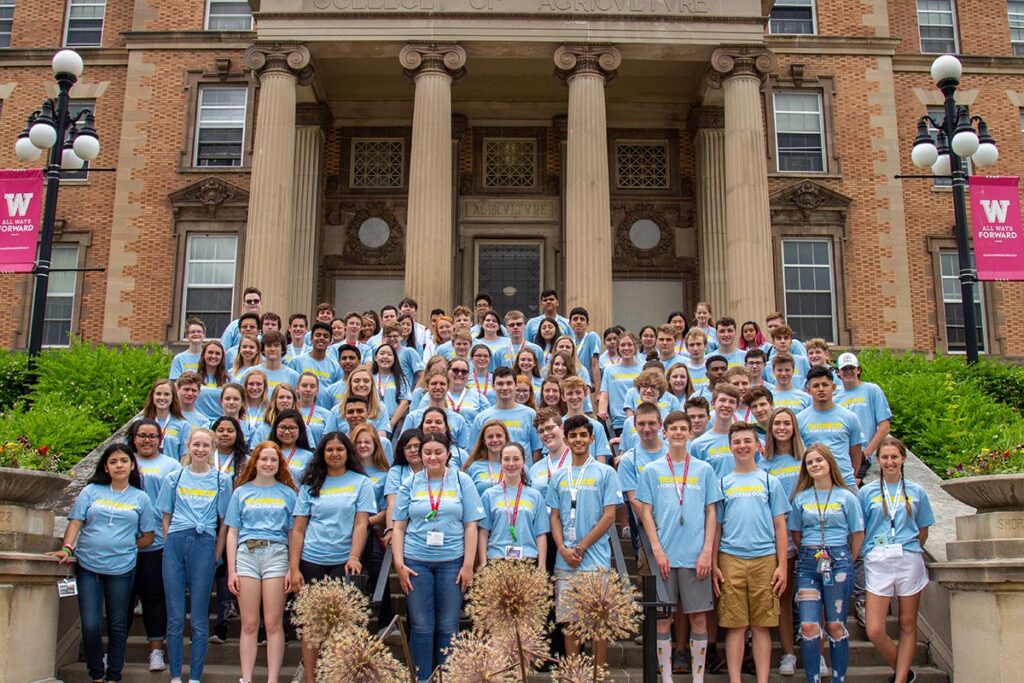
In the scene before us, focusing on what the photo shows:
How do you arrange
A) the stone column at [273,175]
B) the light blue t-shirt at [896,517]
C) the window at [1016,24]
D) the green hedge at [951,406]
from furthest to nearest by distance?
the window at [1016,24], the stone column at [273,175], the green hedge at [951,406], the light blue t-shirt at [896,517]

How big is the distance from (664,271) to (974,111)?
27.8 ft

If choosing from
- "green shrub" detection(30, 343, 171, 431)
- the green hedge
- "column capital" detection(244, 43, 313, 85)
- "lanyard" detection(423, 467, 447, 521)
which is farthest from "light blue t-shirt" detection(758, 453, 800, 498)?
"column capital" detection(244, 43, 313, 85)

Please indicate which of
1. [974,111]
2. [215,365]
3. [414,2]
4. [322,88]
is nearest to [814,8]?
[974,111]

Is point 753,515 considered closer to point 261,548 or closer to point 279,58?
Answer: point 261,548

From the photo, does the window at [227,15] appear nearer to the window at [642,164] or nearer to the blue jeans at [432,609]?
the window at [642,164]

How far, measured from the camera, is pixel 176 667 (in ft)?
23.7

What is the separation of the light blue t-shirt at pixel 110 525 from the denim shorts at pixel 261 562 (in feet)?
2.87

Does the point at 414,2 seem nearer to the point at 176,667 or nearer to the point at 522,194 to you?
the point at 522,194

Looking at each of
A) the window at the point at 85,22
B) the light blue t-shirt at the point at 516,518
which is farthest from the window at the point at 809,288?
the window at the point at 85,22

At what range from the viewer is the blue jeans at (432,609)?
7.25 metres

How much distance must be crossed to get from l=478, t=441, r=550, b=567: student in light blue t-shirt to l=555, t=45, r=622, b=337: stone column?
33.4 ft

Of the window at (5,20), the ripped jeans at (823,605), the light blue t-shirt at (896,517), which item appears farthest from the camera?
the window at (5,20)

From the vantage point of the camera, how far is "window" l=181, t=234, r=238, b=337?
877 inches

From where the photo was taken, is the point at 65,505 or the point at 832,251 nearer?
the point at 65,505
